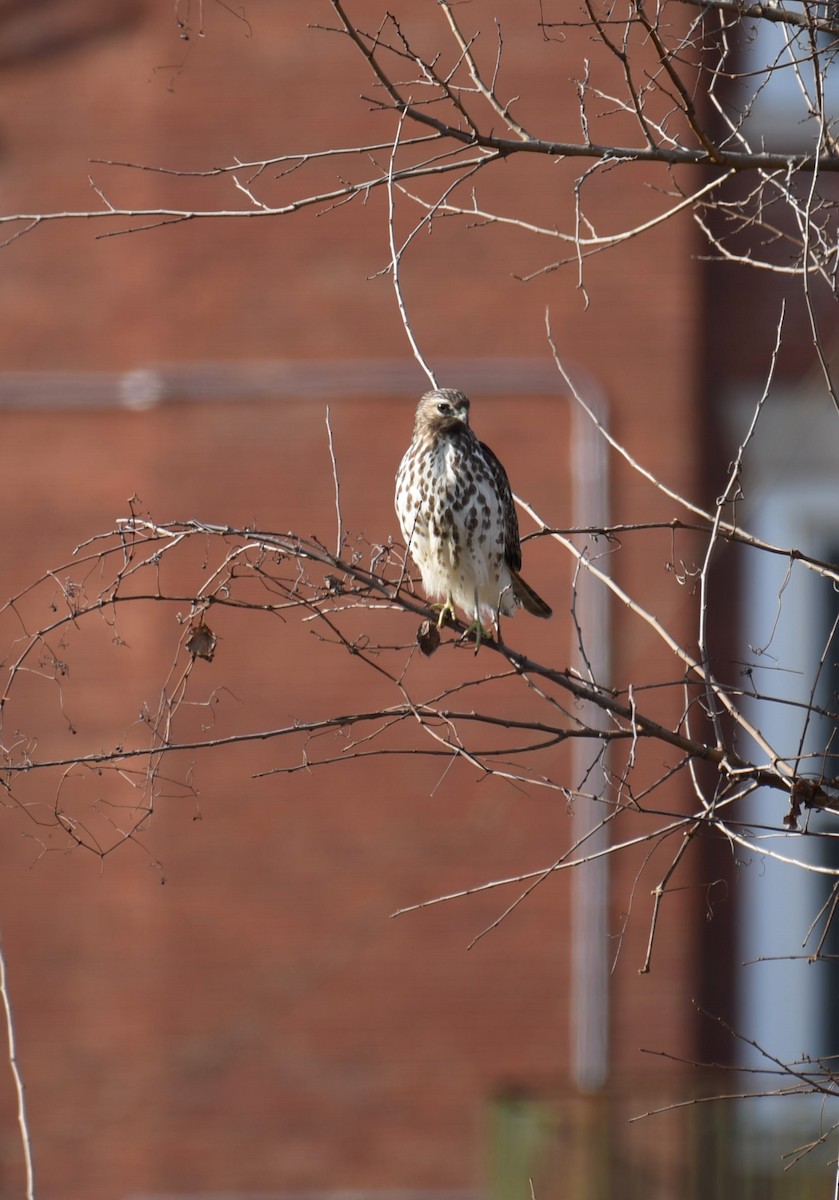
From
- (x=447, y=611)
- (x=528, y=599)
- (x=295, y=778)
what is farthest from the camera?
(x=295, y=778)

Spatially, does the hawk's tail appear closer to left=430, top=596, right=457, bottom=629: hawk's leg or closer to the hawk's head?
left=430, top=596, right=457, bottom=629: hawk's leg

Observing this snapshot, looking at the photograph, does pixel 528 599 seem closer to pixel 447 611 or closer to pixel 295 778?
pixel 447 611

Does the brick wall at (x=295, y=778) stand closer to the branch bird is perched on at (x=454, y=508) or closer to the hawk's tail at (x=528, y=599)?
the hawk's tail at (x=528, y=599)

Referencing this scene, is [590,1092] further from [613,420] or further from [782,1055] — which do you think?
[613,420]

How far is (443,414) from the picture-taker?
16.7 ft

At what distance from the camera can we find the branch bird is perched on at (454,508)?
4973 mm

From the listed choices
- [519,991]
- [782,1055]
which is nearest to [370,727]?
[519,991]

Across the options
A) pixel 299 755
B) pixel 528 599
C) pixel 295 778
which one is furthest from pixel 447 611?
pixel 295 778

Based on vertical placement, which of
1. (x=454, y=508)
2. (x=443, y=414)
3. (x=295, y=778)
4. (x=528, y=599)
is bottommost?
(x=295, y=778)

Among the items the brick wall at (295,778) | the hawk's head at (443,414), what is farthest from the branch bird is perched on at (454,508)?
the brick wall at (295,778)

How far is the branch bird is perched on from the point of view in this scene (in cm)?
497

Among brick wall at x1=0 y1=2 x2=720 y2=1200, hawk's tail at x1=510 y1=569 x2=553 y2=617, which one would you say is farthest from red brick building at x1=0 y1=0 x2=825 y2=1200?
hawk's tail at x1=510 y1=569 x2=553 y2=617

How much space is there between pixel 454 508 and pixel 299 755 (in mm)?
3979

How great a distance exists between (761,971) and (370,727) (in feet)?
7.85
